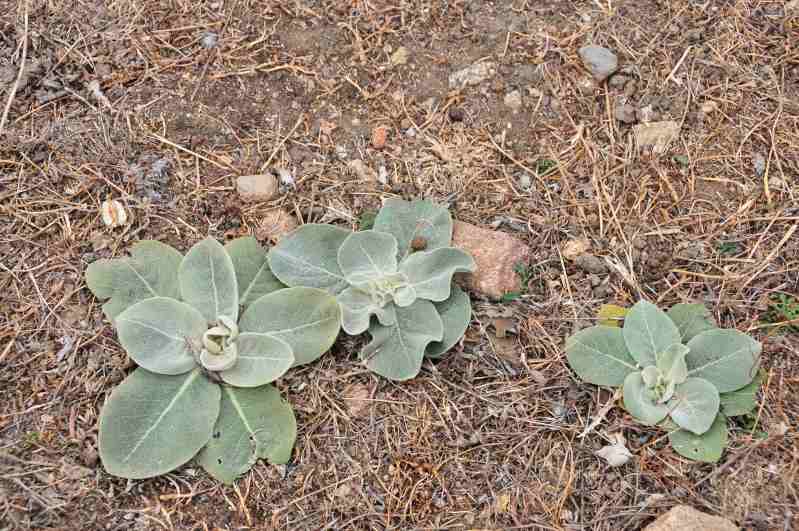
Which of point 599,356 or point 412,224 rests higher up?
point 412,224

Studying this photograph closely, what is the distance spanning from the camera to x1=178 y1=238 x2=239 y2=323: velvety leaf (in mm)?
2270

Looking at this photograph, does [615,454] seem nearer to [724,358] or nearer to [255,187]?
[724,358]

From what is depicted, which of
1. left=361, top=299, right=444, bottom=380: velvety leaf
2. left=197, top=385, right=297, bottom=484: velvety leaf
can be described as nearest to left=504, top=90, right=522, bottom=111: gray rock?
left=361, top=299, right=444, bottom=380: velvety leaf

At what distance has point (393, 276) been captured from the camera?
235 centimetres

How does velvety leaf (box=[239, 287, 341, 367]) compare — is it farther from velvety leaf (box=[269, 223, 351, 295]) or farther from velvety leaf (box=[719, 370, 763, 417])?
velvety leaf (box=[719, 370, 763, 417])

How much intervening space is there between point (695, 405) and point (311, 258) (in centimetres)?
139

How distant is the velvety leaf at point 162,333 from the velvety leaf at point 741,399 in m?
1.78

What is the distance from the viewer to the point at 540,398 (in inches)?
88.7

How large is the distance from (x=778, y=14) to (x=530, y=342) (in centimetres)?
177

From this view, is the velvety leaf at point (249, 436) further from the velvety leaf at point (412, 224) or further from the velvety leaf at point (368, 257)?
the velvety leaf at point (412, 224)

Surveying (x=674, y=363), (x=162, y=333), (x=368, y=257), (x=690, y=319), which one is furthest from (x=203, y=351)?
(x=690, y=319)

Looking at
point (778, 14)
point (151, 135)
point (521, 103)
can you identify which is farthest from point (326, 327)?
point (778, 14)

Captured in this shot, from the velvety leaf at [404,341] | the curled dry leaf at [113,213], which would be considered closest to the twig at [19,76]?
the curled dry leaf at [113,213]

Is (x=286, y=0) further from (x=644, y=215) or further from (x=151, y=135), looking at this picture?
(x=644, y=215)
